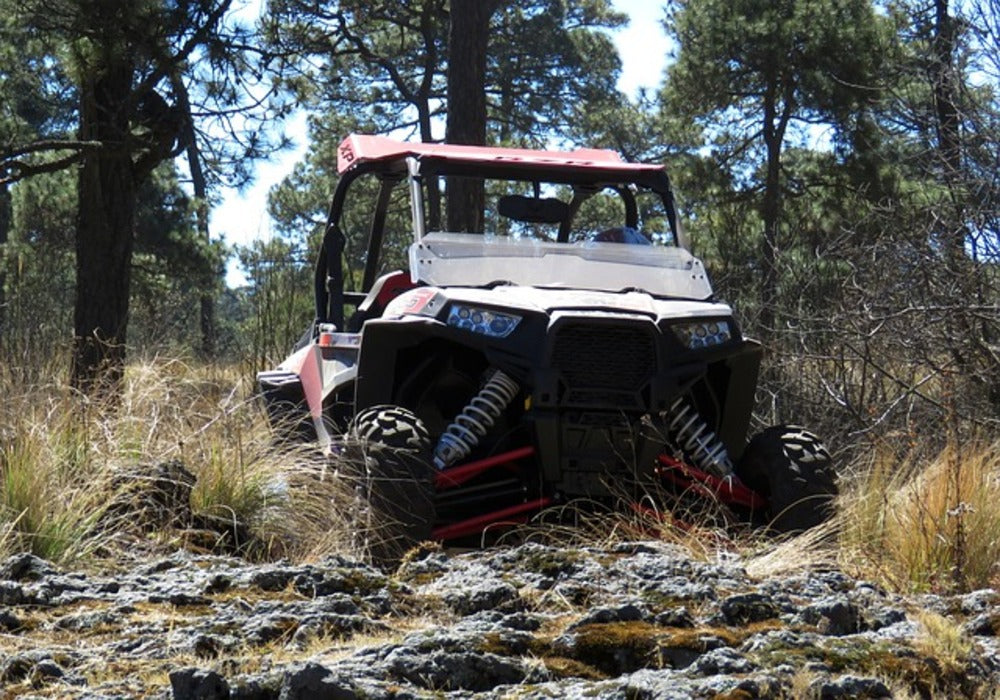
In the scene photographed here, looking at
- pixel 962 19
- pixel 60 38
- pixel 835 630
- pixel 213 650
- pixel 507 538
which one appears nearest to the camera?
pixel 213 650

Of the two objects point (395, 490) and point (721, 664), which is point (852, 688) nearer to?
point (721, 664)

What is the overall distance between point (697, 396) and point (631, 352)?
2.97ft

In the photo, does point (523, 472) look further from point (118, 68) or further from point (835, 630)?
point (118, 68)

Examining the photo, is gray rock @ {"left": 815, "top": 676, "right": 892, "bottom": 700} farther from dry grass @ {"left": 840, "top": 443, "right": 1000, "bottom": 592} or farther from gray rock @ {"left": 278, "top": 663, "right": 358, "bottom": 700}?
dry grass @ {"left": 840, "top": 443, "right": 1000, "bottom": 592}

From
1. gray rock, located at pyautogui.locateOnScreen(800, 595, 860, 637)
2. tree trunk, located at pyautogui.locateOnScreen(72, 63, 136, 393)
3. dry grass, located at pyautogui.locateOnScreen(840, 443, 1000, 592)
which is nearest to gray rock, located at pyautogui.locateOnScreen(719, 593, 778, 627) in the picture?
gray rock, located at pyautogui.locateOnScreen(800, 595, 860, 637)

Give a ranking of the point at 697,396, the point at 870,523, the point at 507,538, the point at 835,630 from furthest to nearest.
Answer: the point at 697,396 → the point at 507,538 → the point at 870,523 → the point at 835,630

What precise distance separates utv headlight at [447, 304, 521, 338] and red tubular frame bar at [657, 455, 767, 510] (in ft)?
2.95

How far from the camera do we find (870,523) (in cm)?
669

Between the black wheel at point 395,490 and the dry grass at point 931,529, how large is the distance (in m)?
1.71

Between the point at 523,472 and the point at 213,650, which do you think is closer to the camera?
the point at 213,650

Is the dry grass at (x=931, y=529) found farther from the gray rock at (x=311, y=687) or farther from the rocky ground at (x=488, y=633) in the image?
the gray rock at (x=311, y=687)

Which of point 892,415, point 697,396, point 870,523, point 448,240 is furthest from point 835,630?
point 892,415

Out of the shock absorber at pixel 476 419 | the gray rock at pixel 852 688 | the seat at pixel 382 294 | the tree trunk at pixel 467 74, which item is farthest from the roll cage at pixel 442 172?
the tree trunk at pixel 467 74

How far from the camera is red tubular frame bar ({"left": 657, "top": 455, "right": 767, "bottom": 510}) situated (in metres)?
7.21
